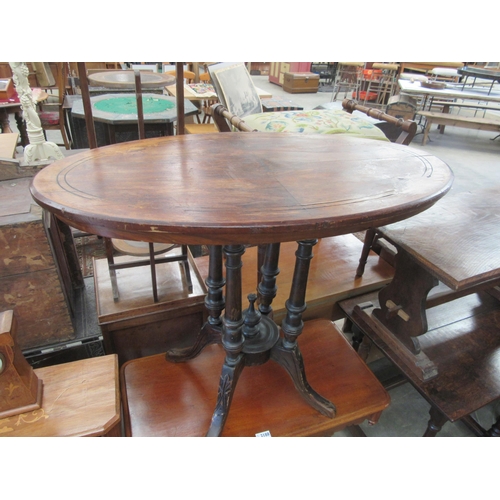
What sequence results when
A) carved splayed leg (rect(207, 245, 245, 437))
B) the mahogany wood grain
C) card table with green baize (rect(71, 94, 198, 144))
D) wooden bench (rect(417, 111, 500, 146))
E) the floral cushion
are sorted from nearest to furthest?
carved splayed leg (rect(207, 245, 245, 437)) < the mahogany wood grain < the floral cushion < card table with green baize (rect(71, 94, 198, 144)) < wooden bench (rect(417, 111, 500, 146))

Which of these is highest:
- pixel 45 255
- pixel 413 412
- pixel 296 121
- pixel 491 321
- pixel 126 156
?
pixel 126 156

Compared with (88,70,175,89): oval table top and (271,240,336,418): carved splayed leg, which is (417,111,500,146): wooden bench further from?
(271,240,336,418): carved splayed leg

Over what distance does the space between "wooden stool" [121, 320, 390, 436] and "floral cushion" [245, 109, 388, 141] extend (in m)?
1.20

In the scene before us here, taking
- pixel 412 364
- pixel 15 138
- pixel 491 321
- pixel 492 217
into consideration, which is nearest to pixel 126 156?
pixel 412 364

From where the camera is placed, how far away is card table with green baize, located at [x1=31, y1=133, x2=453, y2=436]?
0.68 m

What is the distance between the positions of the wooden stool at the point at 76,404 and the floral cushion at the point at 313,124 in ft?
4.74

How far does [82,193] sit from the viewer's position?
0.75m

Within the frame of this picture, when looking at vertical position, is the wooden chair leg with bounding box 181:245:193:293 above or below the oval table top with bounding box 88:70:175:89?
below

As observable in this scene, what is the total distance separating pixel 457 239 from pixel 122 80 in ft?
5.28

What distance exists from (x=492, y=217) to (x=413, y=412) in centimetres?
93

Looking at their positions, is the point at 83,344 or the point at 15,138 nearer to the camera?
the point at 83,344

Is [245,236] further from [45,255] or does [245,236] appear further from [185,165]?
[45,255]

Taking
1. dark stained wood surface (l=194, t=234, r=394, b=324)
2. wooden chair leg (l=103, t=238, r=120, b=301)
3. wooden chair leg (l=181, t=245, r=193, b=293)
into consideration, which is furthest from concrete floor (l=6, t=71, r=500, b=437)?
wooden chair leg (l=103, t=238, r=120, b=301)

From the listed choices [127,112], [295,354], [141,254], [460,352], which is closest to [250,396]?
[295,354]
